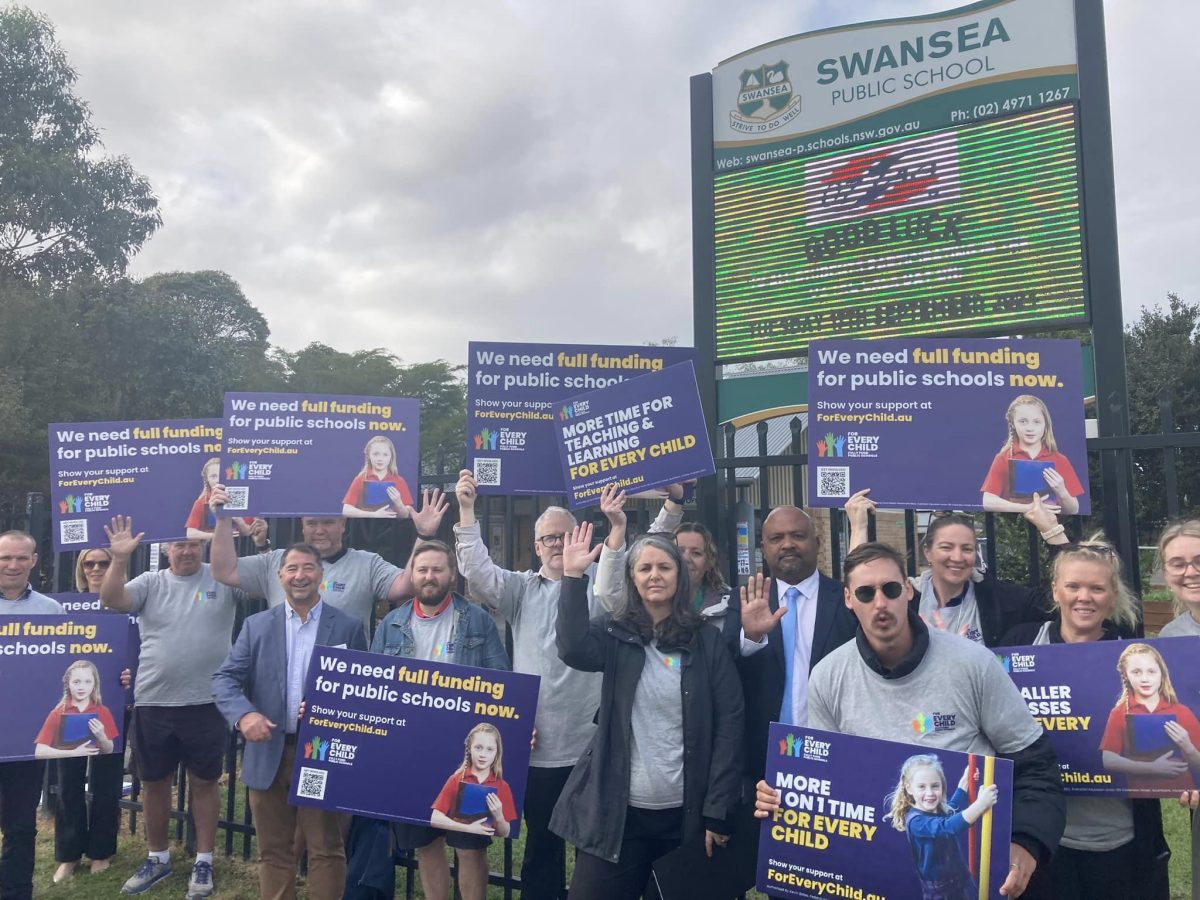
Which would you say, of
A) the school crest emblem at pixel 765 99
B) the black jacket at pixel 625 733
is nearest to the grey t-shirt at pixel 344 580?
the black jacket at pixel 625 733

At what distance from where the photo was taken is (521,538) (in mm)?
16359

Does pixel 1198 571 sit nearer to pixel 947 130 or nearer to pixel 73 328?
pixel 947 130

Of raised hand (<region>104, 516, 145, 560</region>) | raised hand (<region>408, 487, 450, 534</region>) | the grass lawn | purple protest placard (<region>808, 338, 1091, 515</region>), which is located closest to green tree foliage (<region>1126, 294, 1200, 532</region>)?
the grass lawn

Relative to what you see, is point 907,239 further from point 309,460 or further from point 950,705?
point 309,460

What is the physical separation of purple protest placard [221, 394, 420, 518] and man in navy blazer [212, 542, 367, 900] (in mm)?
485

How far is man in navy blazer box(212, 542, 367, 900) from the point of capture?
455 centimetres

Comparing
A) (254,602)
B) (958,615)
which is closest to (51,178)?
(254,602)

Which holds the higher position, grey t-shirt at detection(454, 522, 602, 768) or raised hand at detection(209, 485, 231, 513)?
raised hand at detection(209, 485, 231, 513)

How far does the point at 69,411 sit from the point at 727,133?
19.4 meters

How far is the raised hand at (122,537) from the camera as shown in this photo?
5379 millimetres

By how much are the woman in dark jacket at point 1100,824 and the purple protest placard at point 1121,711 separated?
0.13 metres

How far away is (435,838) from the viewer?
434 centimetres

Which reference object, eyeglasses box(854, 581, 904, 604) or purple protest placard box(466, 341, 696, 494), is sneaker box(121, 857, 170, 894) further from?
eyeglasses box(854, 581, 904, 604)

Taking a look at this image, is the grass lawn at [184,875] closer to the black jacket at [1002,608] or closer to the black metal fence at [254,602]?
the black metal fence at [254,602]
